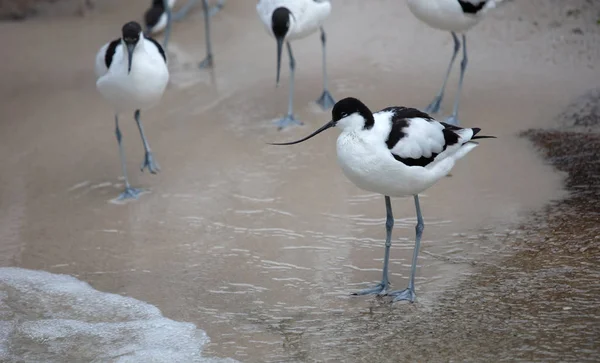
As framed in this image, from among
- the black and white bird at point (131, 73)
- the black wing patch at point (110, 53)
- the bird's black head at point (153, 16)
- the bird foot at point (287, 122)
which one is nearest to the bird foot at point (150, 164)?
the black and white bird at point (131, 73)

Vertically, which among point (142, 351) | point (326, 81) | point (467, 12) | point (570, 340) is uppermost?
point (467, 12)

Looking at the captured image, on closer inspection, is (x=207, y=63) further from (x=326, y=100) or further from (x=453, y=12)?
(x=453, y=12)

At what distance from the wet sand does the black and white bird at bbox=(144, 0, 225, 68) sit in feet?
0.51

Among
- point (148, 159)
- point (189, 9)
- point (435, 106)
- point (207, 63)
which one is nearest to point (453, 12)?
point (435, 106)

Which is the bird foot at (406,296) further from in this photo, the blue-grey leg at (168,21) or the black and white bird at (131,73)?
the blue-grey leg at (168,21)

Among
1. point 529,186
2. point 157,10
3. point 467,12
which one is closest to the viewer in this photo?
point 529,186

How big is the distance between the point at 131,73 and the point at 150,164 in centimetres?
74

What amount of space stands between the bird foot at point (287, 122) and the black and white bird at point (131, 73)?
3.75 ft

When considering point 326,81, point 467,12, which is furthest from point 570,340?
Result: point 326,81

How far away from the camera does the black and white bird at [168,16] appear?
27.1 feet

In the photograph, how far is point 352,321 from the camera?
13.8 feet

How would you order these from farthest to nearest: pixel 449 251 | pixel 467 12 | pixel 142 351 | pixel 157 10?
1. pixel 157 10
2. pixel 467 12
3. pixel 449 251
4. pixel 142 351

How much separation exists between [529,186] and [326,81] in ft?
7.47

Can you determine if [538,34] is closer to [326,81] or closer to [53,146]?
[326,81]
